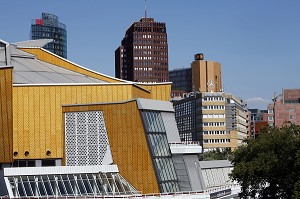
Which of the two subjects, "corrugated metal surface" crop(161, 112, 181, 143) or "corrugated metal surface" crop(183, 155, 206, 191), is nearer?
"corrugated metal surface" crop(183, 155, 206, 191)

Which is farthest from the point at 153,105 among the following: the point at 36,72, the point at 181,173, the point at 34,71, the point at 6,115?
the point at 34,71

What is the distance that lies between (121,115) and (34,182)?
1505 cm

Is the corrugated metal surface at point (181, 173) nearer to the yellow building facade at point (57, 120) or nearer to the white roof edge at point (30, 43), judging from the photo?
the yellow building facade at point (57, 120)

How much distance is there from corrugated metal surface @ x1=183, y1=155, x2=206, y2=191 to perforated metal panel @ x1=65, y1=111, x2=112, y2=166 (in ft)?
37.5

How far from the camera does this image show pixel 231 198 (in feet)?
356

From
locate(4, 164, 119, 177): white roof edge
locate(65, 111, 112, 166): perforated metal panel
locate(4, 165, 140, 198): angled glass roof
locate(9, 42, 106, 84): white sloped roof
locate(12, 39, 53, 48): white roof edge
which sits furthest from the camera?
locate(12, 39, 53, 48): white roof edge

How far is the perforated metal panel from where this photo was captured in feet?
307

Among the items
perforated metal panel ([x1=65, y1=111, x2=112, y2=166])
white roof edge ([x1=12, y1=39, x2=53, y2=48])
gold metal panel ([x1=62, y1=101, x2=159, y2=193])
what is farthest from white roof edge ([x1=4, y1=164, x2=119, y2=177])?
white roof edge ([x1=12, y1=39, x2=53, y2=48])

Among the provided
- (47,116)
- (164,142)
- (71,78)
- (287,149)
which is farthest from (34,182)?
(287,149)

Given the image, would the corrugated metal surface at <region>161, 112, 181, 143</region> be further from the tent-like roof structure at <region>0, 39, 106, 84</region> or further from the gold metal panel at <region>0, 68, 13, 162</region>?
the gold metal panel at <region>0, 68, 13, 162</region>

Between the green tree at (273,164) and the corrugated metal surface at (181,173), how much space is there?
22.0 ft

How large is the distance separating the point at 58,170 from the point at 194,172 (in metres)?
19.9

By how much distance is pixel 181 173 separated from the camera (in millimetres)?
93375

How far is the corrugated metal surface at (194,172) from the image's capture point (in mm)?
94000
